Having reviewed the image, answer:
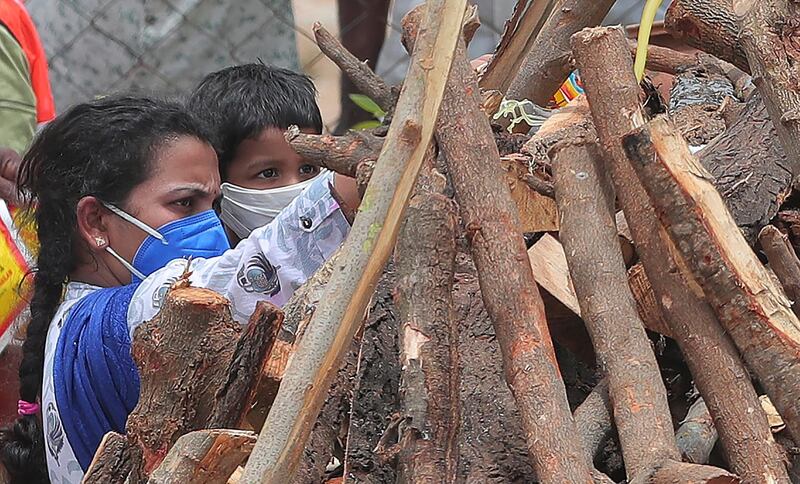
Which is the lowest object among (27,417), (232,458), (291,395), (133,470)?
(27,417)

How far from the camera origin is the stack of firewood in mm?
802

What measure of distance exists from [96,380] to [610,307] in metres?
0.72

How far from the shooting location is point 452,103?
3.72 ft

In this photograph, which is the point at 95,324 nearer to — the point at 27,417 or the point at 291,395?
the point at 27,417

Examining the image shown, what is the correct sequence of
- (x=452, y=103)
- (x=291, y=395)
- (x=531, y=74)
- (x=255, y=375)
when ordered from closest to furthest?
(x=291, y=395), (x=255, y=375), (x=452, y=103), (x=531, y=74)

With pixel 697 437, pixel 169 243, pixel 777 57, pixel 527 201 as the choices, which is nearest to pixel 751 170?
pixel 777 57

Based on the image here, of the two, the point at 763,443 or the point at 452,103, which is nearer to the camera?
the point at 763,443

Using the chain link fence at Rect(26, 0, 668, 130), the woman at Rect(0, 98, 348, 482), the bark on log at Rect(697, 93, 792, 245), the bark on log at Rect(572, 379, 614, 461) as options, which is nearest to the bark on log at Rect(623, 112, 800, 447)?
the bark on log at Rect(572, 379, 614, 461)

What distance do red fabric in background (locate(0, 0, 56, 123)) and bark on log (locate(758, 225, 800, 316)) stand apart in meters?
1.76

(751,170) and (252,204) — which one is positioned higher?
(751,170)

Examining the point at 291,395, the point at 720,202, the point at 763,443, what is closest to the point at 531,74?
the point at 720,202

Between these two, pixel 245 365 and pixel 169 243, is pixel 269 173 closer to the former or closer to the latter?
pixel 169 243

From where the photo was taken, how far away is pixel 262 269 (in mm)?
1493

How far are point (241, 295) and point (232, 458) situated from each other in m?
0.63
